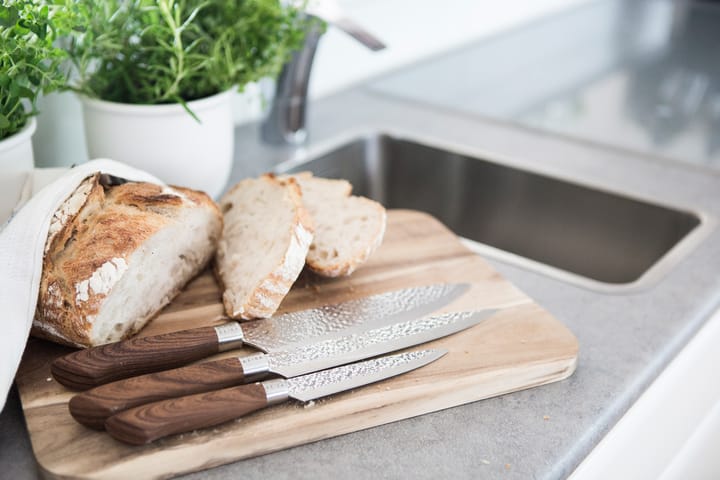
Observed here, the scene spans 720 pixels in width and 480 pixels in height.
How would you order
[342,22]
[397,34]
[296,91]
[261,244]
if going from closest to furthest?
[261,244] < [342,22] < [296,91] < [397,34]

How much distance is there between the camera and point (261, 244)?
90 cm

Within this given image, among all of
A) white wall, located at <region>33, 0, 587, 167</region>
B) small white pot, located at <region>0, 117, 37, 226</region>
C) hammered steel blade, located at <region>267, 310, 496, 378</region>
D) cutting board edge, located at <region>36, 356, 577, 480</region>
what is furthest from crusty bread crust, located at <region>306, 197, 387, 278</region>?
white wall, located at <region>33, 0, 587, 167</region>

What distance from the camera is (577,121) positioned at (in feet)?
5.14

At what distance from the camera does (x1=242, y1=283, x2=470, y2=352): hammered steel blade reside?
80cm

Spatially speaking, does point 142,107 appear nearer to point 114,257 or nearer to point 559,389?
point 114,257

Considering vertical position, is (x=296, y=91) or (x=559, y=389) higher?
(x=296, y=91)

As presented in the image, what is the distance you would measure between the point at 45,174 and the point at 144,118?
13cm

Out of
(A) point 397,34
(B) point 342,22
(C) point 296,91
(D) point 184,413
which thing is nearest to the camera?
(D) point 184,413

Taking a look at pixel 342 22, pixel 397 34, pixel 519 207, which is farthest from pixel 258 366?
pixel 397 34

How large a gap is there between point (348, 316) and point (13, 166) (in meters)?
0.39

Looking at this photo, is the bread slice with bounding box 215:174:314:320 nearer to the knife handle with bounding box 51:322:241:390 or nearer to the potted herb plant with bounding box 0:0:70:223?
the knife handle with bounding box 51:322:241:390

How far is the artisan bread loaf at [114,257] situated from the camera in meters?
0.76

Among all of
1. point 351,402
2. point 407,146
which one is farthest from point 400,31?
A: point 351,402

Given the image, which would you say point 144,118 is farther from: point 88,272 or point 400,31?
point 400,31
